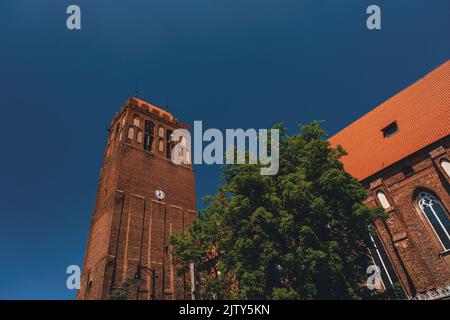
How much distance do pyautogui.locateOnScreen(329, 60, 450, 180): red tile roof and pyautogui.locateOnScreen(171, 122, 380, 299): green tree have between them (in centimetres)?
649

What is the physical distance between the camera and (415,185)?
15.8 meters

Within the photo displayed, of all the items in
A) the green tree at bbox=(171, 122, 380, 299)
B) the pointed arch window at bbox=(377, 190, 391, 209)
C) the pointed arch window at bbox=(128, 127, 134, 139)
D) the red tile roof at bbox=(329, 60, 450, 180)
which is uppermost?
the pointed arch window at bbox=(128, 127, 134, 139)

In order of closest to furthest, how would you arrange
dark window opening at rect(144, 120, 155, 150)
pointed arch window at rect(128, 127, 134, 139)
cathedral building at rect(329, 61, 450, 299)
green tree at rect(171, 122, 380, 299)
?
green tree at rect(171, 122, 380, 299), cathedral building at rect(329, 61, 450, 299), pointed arch window at rect(128, 127, 134, 139), dark window opening at rect(144, 120, 155, 150)

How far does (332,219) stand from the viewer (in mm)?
11398

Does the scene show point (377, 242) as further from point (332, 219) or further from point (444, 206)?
point (332, 219)

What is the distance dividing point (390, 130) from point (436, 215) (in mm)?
7005

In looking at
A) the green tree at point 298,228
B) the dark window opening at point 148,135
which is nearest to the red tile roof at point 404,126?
the green tree at point 298,228

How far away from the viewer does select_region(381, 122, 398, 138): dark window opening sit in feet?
64.2

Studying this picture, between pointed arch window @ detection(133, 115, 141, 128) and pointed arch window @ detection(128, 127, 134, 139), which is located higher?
pointed arch window @ detection(133, 115, 141, 128)

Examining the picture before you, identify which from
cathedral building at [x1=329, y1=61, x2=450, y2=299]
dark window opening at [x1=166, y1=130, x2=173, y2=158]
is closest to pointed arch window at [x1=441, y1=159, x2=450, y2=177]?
cathedral building at [x1=329, y1=61, x2=450, y2=299]

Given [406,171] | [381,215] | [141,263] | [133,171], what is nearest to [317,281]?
[381,215]

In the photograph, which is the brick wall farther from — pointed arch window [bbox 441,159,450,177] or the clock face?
the clock face

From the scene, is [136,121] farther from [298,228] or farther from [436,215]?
[436,215]

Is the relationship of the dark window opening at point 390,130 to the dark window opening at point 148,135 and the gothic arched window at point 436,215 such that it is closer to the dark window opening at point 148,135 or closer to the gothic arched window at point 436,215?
the gothic arched window at point 436,215
